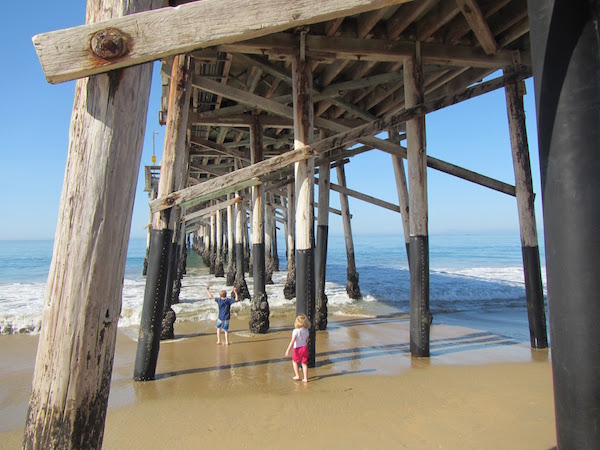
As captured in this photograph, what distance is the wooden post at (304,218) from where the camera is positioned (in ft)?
17.4

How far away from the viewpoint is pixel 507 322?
9.03 m

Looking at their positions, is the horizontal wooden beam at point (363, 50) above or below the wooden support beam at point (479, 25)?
below

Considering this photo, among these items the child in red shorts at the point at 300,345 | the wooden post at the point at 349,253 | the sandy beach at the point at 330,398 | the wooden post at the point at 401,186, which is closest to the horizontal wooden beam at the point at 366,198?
the wooden post at the point at 401,186

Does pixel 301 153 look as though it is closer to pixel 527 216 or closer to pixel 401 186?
pixel 527 216

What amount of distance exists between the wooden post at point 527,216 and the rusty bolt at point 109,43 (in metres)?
5.98

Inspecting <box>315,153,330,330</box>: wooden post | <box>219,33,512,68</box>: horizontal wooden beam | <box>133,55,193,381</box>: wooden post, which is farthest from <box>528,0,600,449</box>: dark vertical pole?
<box>315,153,330,330</box>: wooden post

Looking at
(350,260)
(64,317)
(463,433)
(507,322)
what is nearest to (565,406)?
(64,317)

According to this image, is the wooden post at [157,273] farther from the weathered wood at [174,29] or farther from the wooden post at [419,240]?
the weathered wood at [174,29]

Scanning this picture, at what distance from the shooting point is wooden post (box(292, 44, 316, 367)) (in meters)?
5.31

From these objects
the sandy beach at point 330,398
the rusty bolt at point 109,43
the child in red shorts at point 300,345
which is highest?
the rusty bolt at point 109,43

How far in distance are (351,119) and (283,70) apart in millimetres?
2987

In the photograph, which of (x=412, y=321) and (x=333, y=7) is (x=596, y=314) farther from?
(x=412, y=321)

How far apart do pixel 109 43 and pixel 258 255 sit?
6.85 meters

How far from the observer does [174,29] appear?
1692 mm
